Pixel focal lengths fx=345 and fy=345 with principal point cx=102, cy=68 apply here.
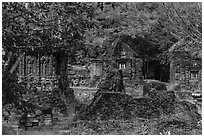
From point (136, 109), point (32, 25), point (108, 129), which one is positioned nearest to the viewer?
point (32, 25)

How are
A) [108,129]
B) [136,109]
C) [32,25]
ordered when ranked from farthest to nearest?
[136,109], [108,129], [32,25]

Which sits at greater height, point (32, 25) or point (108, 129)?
point (32, 25)

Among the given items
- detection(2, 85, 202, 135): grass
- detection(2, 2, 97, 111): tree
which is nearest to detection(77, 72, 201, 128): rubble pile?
detection(2, 85, 202, 135): grass

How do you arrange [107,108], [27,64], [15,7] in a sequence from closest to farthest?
[15,7] < [107,108] < [27,64]

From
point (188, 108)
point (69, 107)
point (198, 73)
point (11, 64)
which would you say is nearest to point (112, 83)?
point (69, 107)

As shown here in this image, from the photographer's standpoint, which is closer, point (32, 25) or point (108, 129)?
point (32, 25)

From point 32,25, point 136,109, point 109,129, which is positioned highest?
point 32,25

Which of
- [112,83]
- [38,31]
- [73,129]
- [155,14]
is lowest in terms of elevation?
[73,129]

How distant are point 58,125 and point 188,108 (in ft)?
12.3

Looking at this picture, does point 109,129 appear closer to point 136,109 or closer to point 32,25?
point 136,109

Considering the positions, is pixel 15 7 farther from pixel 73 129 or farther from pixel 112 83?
pixel 112 83

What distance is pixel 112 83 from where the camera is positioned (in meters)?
12.0

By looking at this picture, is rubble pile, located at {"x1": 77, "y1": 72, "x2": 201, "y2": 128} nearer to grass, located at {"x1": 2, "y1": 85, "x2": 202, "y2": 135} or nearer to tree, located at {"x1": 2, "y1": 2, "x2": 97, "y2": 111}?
grass, located at {"x1": 2, "y1": 85, "x2": 202, "y2": 135}

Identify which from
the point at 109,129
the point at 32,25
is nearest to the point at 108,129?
the point at 109,129
